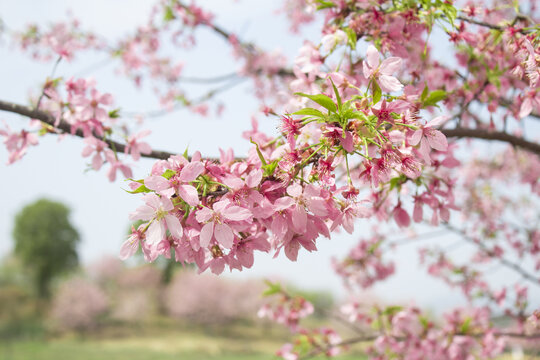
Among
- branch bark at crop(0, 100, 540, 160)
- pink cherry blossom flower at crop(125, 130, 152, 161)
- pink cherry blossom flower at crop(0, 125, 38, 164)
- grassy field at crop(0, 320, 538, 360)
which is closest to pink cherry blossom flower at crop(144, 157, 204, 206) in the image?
branch bark at crop(0, 100, 540, 160)

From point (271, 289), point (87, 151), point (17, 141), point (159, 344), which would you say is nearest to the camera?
point (87, 151)

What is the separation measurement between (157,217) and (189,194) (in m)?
0.12

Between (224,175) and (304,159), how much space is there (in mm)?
216

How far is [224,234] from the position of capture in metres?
0.92

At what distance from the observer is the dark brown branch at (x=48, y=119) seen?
170cm

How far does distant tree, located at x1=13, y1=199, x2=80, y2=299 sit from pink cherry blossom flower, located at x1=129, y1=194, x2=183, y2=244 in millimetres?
27940

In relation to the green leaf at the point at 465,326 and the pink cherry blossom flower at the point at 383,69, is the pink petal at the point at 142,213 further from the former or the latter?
the green leaf at the point at 465,326

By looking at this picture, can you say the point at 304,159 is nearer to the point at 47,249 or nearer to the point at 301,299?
the point at 301,299

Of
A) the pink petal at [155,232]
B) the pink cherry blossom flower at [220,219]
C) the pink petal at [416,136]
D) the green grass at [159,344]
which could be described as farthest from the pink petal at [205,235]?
the green grass at [159,344]

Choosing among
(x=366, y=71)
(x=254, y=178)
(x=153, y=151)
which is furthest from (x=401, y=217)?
(x=153, y=151)

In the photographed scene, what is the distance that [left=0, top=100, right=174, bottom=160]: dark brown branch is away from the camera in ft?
5.58

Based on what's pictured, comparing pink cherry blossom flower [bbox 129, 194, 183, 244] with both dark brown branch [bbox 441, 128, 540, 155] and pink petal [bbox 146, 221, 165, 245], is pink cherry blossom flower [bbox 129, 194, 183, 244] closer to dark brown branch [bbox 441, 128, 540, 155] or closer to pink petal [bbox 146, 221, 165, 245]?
pink petal [bbox 146, 221, 165, 245]

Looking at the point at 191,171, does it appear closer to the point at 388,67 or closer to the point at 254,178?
the point at 254,178

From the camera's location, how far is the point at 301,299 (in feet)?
9.09
